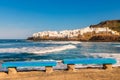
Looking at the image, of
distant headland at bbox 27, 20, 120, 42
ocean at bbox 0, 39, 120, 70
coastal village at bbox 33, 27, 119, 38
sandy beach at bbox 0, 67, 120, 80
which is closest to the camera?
sandy beach at bbox 0, 67, 120, 80

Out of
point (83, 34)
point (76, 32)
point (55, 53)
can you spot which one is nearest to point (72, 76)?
point (55, 53)

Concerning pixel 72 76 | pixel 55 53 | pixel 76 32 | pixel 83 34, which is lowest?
pixel 55 53

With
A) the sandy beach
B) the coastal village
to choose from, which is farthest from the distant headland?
the sandy beach

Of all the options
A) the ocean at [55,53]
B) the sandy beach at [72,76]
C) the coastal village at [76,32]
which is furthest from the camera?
the coastal village at [76,32]

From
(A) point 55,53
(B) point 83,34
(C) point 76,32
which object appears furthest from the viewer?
(C) point 76,32

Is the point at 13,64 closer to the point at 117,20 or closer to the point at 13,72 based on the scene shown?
the point at 13,72

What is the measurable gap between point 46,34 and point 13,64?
12833 cm

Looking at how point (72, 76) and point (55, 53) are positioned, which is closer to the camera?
point (72, 76)

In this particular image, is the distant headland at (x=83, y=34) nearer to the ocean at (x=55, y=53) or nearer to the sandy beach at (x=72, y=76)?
the ocean at (x=55, y=53)

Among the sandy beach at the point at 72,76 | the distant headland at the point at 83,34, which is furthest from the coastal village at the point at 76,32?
the sandy beach at the point at 72,76

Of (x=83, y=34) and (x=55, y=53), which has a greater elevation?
(x=83, y=34)

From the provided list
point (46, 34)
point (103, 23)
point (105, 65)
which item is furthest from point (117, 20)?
point (105, 65)

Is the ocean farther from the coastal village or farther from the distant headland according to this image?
the coastal village

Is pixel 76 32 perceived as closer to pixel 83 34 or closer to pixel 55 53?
pixel 83 34
